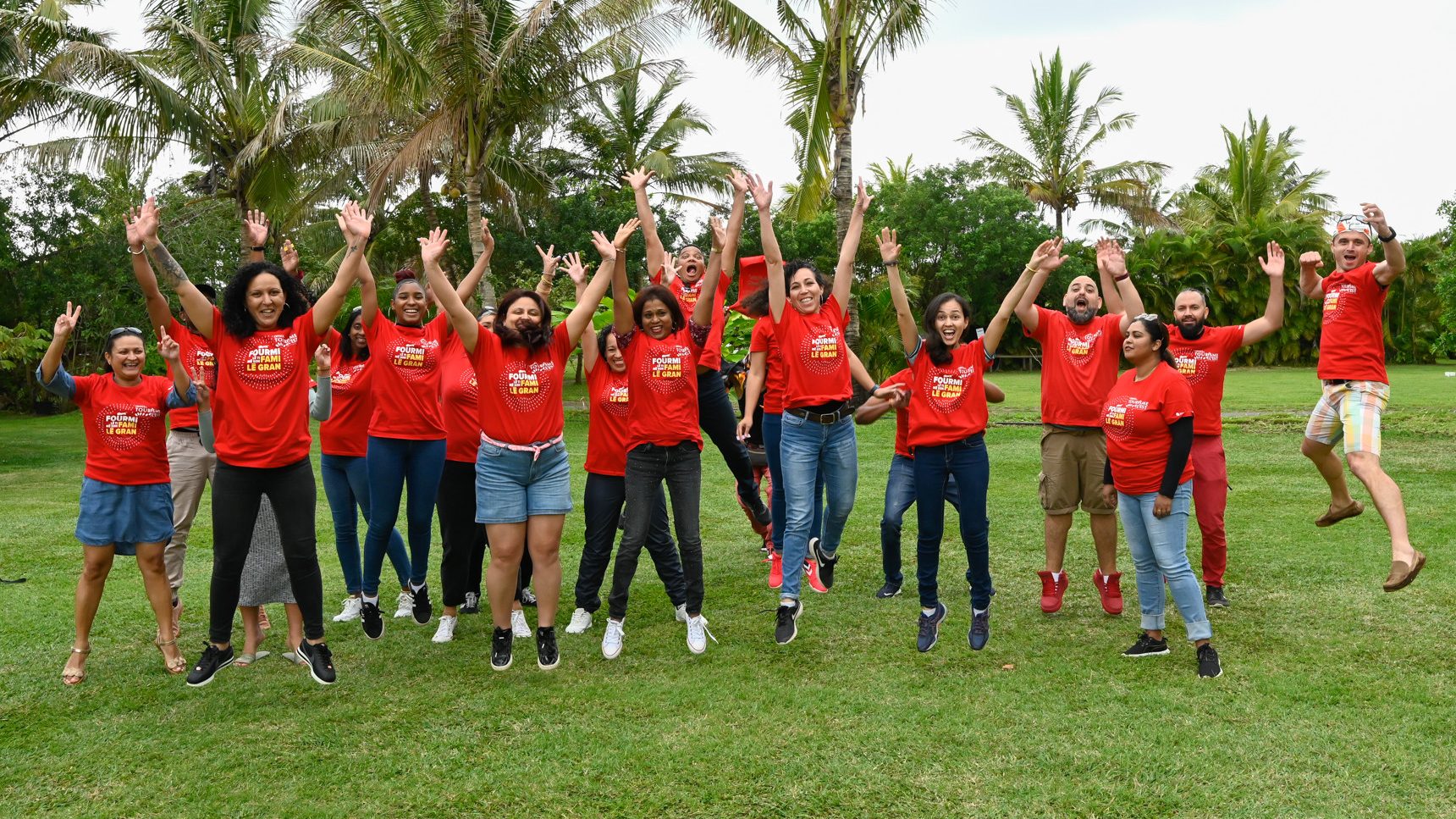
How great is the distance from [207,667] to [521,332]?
7.25 ft

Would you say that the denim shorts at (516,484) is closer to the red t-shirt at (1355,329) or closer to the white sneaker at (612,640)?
the white sneaker at (612,640)

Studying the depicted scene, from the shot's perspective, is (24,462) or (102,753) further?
(24,462)

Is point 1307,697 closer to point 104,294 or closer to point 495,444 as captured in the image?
point 495,444

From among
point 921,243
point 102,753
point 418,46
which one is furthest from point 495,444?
point 921,243

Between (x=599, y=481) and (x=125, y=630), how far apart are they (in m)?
2.99

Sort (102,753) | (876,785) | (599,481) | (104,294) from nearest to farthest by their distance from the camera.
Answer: (876,785) → (102,753) → (599,481) → (104,294)

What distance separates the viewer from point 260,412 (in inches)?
194

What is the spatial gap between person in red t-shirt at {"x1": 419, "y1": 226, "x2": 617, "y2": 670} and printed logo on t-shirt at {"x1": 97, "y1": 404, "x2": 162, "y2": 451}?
5.52ft

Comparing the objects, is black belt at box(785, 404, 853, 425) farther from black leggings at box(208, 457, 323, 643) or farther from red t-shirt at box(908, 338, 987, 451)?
black leggings at box(208, 457, 323, 643)

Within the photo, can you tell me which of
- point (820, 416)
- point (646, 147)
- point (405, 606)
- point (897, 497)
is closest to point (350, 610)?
point (405, 606)

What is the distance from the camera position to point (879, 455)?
14375mm

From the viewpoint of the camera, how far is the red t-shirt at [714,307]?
657 cm

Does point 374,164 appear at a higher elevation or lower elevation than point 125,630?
higher

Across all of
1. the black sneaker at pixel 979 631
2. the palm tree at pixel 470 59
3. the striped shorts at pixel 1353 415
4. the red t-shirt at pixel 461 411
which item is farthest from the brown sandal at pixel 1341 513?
the palm tree at pixel 470 59
